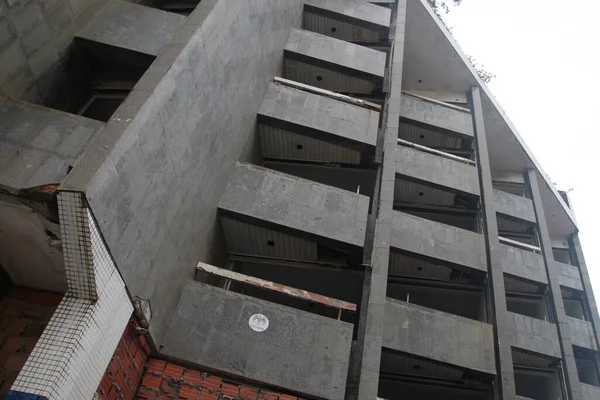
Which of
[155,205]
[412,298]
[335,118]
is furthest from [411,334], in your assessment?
[155,205]

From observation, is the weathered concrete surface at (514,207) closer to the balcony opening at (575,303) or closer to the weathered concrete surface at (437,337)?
the balcony opening at (575,303)

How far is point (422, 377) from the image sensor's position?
11.4 m

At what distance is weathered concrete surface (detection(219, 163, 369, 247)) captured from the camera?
895 centimetres

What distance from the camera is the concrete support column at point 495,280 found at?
978cm

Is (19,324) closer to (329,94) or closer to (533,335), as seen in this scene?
(329,94)

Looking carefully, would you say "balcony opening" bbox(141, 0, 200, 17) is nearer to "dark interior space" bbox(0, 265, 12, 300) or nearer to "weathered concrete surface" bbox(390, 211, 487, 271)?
"dark interior space" bbox(0, 265, 12, 300)

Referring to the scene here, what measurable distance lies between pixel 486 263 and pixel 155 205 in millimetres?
8987

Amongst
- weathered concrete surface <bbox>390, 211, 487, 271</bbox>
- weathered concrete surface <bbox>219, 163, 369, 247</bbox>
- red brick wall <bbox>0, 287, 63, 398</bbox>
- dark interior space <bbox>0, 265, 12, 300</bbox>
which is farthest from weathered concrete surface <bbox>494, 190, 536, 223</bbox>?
dark interior space <bbox>0, 265, 12, 300</bbox>

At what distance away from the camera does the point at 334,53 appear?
1322cm

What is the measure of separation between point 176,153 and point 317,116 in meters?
4.91

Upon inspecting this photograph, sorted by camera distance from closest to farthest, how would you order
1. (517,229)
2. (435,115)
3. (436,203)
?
(436,203) < (435,115) < (517,229)

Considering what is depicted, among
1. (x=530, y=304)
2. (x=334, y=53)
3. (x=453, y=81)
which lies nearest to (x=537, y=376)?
(x=530, y=304)

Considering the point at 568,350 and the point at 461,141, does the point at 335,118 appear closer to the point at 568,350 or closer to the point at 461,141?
the point at 461,141

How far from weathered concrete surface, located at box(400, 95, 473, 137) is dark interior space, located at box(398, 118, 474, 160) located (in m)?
0.15
